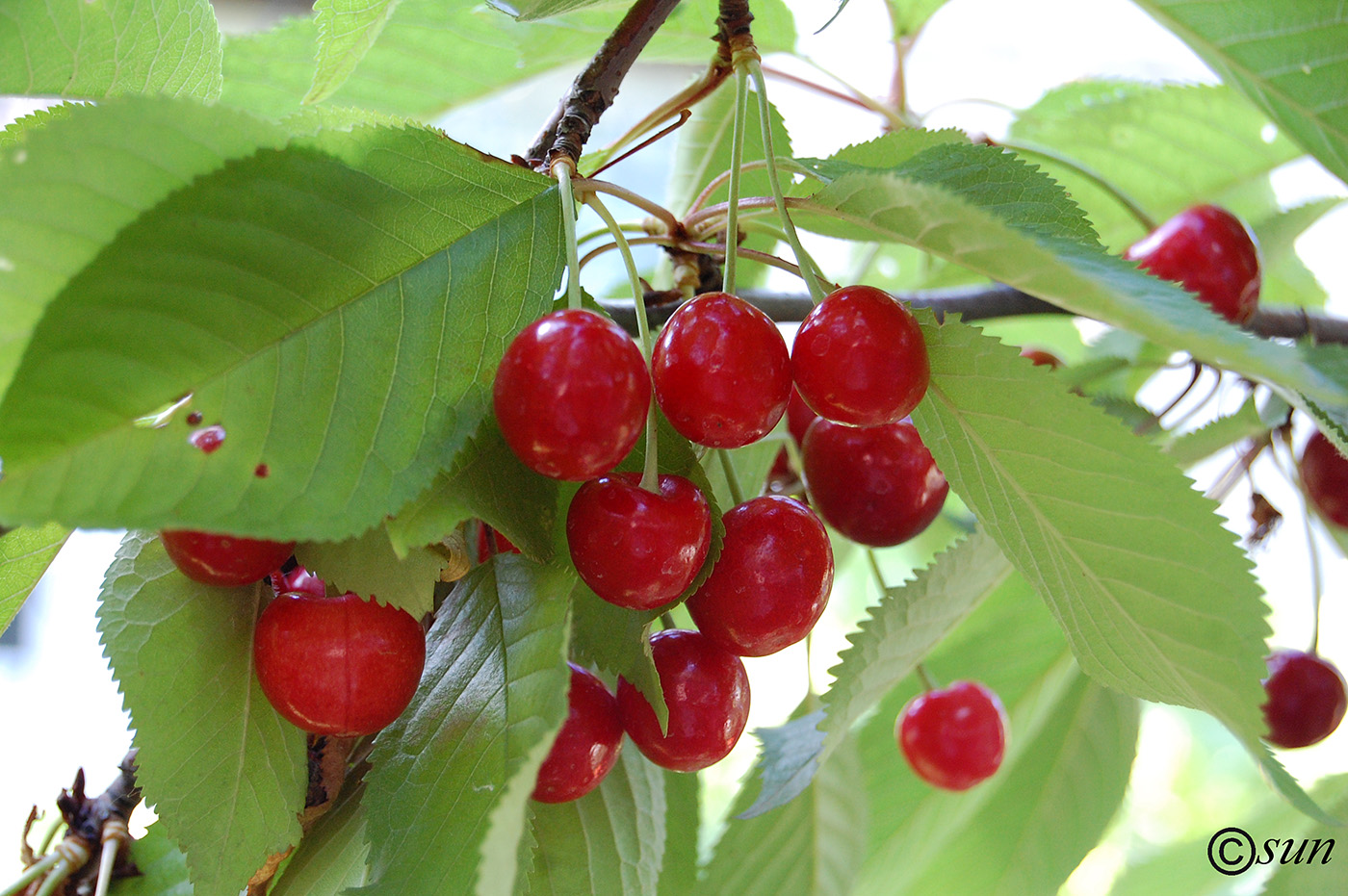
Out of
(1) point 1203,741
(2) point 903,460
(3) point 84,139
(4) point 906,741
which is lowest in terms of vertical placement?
(1) point 1203,741

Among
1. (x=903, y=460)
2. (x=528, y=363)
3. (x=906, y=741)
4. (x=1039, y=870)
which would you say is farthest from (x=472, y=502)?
(x=1039, y=870)

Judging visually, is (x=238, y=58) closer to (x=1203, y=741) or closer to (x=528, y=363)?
(x=528, y=363)

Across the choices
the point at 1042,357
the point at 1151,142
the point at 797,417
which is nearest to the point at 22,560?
the point at 797,417

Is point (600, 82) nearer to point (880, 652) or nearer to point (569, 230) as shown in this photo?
point (569, 230)

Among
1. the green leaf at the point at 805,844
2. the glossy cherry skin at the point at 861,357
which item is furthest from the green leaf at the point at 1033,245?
the green leaf at the point at 805,844

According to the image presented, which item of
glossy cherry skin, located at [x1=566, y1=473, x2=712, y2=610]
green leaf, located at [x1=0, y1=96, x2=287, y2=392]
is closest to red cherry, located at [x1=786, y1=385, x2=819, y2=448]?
glossy cherry skin, located at [x1=566, y1=473, x2=712, y2=610]
